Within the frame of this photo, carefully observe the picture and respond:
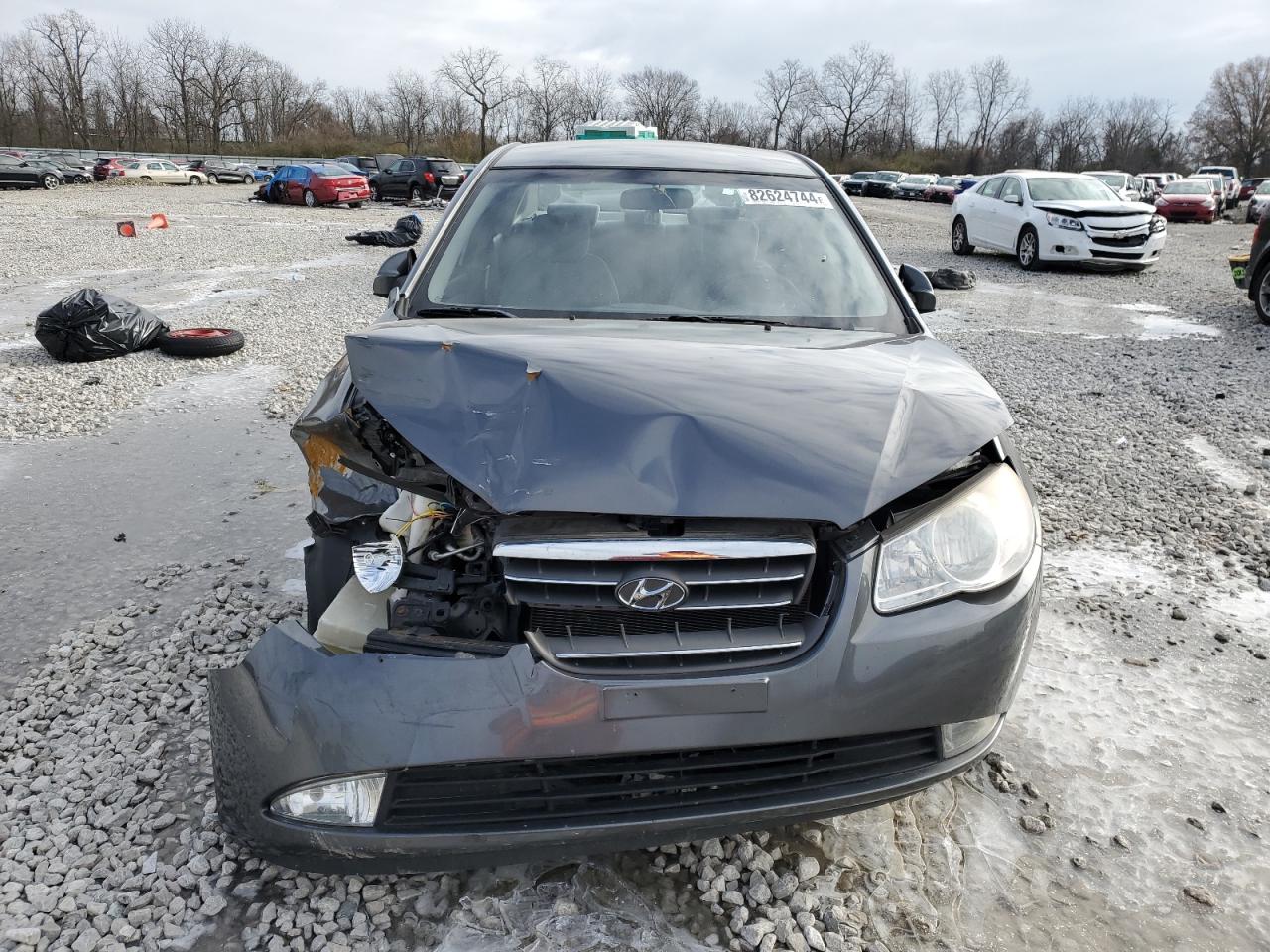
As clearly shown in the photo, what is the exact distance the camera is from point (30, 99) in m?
70.0

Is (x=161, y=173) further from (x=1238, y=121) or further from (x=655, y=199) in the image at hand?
(x=1238, y=121)

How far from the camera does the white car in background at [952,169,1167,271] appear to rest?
13.6 meters

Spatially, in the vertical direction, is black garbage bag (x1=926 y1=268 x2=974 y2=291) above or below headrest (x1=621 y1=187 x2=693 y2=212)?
below

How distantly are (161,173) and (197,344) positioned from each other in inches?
1612

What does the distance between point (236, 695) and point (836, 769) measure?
1.25 meters

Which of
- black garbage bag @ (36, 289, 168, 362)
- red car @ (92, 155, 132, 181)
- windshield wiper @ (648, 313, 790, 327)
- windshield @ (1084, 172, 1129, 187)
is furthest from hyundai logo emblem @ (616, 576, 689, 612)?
red car @ (92, 155, 132, 181)

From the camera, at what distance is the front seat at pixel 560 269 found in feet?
9.63

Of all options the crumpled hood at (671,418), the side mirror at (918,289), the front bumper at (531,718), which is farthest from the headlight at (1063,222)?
the front bumper at (531,718)

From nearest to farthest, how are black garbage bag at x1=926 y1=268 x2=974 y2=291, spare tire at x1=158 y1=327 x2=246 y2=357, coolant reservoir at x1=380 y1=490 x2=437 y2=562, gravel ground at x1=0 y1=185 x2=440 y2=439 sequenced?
coolant reservoir at x1=380 y1=490 x2=437 y2=562
gravel ground at x1=0 y1=185 x2=440 y2=439
spare tire at x1=158 y1=327 x2=246 y2=357
black garbage bag at x1=926 y1=268 x2=974 y2=291

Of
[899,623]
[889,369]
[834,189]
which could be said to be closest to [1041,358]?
[834,189]

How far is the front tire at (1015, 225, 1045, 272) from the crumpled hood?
527 inches

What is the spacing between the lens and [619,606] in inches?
69.3

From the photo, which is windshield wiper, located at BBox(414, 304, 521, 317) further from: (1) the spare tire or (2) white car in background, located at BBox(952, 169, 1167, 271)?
(2) white car in background, located at BBox(952, 169, 1167, 271)

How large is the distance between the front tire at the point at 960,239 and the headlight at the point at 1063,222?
220 centimetres
